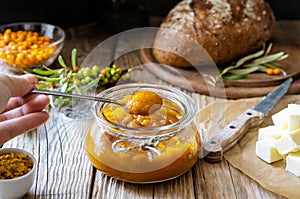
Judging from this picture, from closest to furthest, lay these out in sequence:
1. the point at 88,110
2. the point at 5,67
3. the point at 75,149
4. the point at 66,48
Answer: the point at 75,149 < the point at 88,110 < the point at 5,67 < the point at 66,48

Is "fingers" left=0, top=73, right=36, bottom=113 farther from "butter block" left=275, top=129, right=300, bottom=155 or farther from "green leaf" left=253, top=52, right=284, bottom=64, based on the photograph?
"green leaf" left=253, top=52, right=284, bottom=64

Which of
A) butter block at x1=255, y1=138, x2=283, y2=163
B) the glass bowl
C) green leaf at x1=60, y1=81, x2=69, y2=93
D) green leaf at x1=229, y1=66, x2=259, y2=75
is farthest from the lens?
green leaf at x1=229, y1=66, x2=259, y2=75

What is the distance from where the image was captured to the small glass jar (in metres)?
1.48

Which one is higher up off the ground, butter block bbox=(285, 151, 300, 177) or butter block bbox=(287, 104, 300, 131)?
butter block bbox=(287, 104, 300, 131)

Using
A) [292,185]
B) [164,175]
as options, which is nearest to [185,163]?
[164,175]

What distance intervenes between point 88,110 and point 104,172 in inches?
17.4

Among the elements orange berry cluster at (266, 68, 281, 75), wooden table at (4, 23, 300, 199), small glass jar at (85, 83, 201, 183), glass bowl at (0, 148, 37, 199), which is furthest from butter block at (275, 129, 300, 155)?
glass bowl at (0, 148, 37, 199)

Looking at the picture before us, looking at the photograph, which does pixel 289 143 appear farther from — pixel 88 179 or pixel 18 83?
pixel 18 83

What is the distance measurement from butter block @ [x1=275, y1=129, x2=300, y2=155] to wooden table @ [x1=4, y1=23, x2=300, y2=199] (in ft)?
0.44

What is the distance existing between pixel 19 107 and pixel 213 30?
3.07 feet

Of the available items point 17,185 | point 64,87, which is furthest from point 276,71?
point 17,185

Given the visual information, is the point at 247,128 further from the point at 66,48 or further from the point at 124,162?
the point at 66,48

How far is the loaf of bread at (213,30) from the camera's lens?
2207 mm

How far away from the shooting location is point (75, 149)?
5.70 feet
